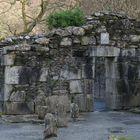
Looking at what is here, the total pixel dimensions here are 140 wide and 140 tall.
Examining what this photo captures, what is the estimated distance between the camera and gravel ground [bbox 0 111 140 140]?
10594 millimetres

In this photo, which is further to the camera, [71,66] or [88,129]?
[71,66]

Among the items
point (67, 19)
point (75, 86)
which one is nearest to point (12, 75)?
point (75, 86)

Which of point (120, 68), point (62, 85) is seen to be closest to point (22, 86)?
point (62, 85)

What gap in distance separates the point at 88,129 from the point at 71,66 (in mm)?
3286

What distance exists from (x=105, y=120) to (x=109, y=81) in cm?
254

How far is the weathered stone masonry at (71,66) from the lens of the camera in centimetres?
1400

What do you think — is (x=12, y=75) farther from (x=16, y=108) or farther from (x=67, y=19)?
(x=67, y=19)

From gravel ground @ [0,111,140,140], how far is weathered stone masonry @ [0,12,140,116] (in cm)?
107

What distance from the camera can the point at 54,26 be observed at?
588 inches

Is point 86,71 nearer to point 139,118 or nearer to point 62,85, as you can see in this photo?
point 62,85

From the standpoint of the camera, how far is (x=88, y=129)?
1156 cm

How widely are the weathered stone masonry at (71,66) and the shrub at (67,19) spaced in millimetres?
303

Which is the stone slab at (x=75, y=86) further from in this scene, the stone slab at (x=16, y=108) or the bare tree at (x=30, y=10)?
the bare tree at (x=30, y=10)

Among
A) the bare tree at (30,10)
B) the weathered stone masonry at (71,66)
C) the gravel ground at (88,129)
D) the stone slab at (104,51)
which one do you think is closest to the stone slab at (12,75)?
the weathered stone masonry at (71,66)
